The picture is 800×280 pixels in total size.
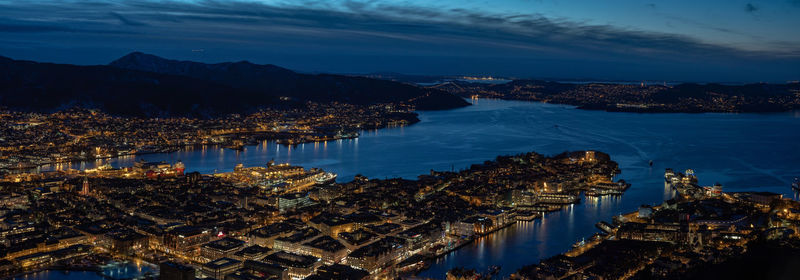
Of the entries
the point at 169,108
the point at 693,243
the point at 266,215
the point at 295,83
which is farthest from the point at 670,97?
the point at 266,215

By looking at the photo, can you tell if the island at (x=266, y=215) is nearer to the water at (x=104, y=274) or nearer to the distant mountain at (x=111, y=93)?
the water at (x=104, y=274)

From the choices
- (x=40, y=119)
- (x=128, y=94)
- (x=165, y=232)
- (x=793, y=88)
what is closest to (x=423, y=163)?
(x=165, y=232)

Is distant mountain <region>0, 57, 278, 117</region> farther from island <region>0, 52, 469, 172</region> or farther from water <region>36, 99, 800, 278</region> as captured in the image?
water <region>36, 99, 800, 278</region>

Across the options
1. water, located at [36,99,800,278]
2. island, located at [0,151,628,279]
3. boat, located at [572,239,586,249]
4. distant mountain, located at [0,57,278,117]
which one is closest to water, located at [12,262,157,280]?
island, located at [0,151,628,279]

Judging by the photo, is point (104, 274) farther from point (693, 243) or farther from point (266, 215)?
point (693, 243)

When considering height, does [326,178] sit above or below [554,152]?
below

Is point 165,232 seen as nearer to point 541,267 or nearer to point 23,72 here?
point 541,267
